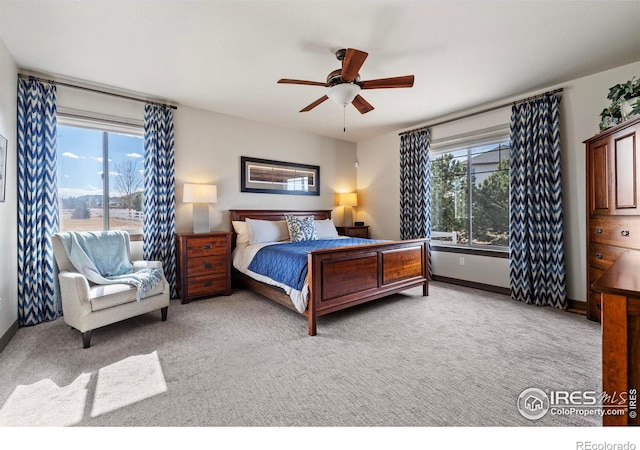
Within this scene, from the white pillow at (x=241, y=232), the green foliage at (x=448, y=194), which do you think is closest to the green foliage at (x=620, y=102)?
the green foliage at (x=448, y=194)

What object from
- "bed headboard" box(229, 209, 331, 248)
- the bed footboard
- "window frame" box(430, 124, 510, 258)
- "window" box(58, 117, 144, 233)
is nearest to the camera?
the bed footboard

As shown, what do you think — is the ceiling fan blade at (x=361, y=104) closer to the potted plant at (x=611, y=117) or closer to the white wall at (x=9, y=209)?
the potted plant at (x=611, y=117)

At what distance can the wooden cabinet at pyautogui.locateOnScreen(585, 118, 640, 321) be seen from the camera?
2.41 m

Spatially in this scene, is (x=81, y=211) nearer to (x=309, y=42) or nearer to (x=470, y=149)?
(x=309, y=42)

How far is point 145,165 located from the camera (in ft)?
12.5

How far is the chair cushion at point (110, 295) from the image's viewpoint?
100 inches

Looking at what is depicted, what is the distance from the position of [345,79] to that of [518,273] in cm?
332

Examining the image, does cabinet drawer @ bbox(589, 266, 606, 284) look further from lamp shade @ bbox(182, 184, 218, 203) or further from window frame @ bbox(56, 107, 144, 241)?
window frame @ bbox(56, 107, 144, 241)

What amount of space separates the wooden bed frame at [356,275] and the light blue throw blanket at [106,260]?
1335 millimetres

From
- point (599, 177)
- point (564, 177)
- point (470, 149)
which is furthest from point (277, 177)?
point (599, 177)

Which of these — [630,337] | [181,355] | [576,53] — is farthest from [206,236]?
[576,53]

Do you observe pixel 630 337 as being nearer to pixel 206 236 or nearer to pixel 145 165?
pixel 206 236

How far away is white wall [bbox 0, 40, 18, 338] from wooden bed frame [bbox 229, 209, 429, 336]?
238 cm

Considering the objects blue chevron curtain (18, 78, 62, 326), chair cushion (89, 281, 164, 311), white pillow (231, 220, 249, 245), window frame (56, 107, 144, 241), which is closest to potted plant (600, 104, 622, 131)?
white pillow (231, 220, 249, 245)
